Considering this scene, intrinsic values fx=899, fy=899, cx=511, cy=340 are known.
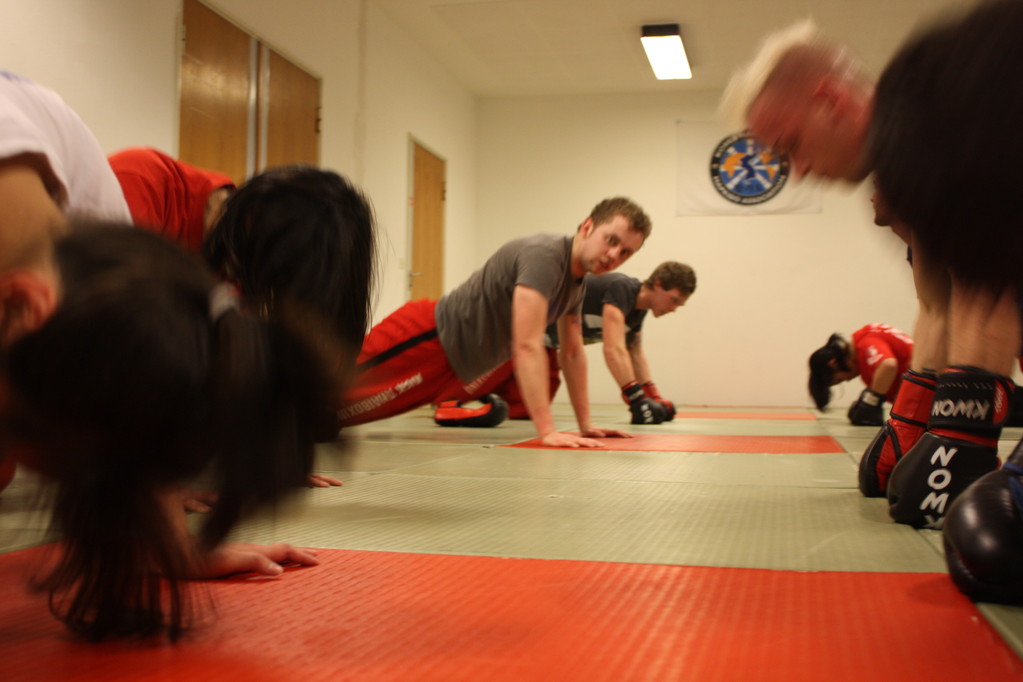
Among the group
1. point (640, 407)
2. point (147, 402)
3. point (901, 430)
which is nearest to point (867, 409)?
point (640, 407)

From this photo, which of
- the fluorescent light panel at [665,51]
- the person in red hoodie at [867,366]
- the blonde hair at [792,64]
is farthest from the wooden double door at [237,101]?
the blonde hair at [792,64]

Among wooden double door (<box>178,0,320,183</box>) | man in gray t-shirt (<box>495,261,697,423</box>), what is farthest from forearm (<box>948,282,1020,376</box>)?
wooden double door (<box>178,0,320,183</box>)

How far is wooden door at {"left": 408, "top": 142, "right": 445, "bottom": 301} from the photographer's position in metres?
8.27

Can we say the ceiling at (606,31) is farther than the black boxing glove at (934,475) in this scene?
Yes

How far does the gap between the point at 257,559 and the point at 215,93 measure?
179 inches

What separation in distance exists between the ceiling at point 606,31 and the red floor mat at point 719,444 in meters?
4.06

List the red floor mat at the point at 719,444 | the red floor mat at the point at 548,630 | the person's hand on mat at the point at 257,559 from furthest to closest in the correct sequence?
the red floor mat at the point at 719,444, the person's hand on mat at the point at 257,559, the red floor mat at the point at 548,630

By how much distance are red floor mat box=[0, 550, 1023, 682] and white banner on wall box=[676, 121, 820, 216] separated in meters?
8.34

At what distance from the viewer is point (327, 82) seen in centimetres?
658

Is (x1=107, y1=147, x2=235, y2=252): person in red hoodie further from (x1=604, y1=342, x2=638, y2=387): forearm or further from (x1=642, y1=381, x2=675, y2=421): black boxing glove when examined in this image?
(x1=642, y1=381, x2=675, y2=421): black boxing glove

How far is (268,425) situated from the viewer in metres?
0.83

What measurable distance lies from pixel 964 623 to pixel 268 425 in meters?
0.85

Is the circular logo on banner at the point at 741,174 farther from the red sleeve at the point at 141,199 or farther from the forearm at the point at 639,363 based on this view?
the red sleeve at the point at 141,199

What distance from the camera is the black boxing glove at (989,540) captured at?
114 centimetres
